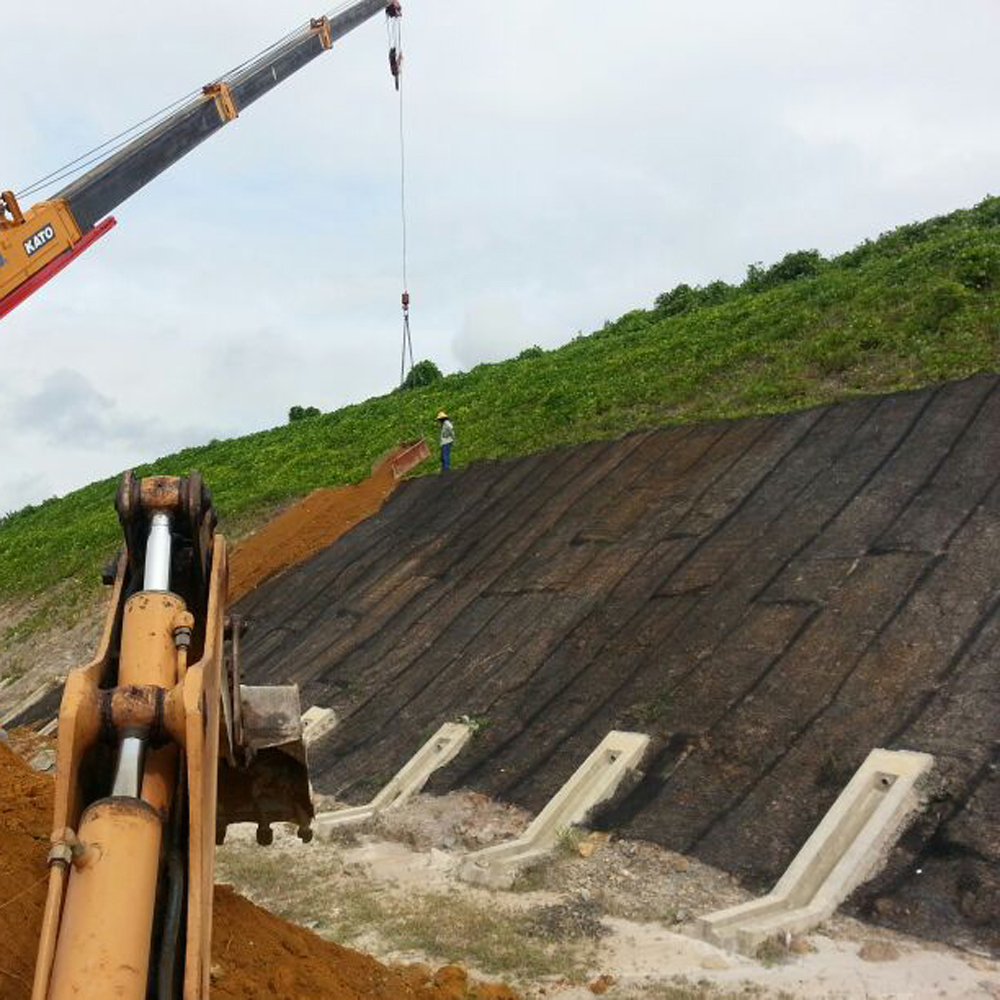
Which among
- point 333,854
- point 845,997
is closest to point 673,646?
point 333,854

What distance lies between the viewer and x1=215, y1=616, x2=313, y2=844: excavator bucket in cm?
509

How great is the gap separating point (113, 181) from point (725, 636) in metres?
11.0

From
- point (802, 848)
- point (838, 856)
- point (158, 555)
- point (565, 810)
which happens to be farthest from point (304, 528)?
point (158, 555)

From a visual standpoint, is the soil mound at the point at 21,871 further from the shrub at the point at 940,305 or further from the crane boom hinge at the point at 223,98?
the shrub at the point at 940,305

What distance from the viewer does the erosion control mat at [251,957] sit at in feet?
15.9

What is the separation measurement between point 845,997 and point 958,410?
28.4 feet

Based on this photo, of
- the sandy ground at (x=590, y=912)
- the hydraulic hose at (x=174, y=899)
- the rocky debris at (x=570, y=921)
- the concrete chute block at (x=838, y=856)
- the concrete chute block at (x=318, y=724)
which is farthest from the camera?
the concrete chute block at (x=318, y=724)

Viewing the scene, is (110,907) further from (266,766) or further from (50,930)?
(266,766)

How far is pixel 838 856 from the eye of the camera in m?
7.18

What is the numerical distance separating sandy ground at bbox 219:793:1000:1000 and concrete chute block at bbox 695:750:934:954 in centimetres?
12

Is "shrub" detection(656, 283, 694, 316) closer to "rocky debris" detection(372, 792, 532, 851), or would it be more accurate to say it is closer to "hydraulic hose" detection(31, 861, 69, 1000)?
"rocky debris" detection(372, 792, 532, 851)

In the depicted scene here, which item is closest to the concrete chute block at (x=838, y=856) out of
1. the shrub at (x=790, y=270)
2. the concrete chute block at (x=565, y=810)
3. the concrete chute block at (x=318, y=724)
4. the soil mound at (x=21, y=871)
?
the concrete chute block at (x=565, y=810)

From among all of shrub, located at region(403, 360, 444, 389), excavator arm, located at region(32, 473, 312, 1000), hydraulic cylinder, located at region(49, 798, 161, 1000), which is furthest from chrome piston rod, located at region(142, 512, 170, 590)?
shrub, located at region(403, 360, 444, 389)

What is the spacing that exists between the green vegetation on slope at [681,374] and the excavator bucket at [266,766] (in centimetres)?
1165
